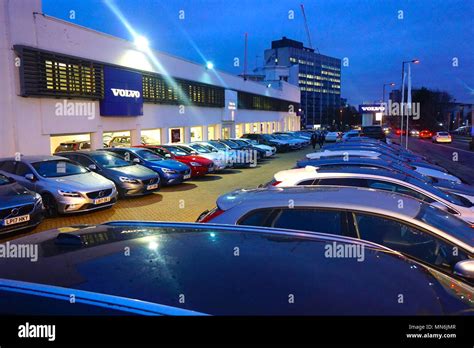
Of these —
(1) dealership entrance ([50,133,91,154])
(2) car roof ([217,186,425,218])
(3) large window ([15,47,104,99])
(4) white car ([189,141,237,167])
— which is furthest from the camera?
(1) dealership entrance ([50,133,91,154])

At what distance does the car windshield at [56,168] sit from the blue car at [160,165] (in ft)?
11.4

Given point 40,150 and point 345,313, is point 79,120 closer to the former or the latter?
point 40,150

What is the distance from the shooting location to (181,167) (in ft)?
49.9

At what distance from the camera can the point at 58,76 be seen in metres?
16.7

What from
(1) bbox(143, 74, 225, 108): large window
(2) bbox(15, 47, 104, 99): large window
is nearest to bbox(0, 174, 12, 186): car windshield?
(2) bbox(15, 47, 104, 99): large window

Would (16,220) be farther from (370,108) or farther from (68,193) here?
(370,108)

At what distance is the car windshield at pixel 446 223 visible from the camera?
4.08m

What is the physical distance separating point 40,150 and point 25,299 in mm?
15923

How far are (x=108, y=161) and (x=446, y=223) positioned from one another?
35.0 feet

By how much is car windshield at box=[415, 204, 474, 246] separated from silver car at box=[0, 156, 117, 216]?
7.90 meters

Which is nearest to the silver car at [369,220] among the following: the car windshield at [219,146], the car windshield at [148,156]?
the car windshield at [148,156]

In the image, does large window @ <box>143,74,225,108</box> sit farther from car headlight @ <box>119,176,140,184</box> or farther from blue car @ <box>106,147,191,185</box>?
car headlight @ <box>119,176,140,184</box>

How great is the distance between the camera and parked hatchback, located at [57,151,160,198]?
12.3 metres
